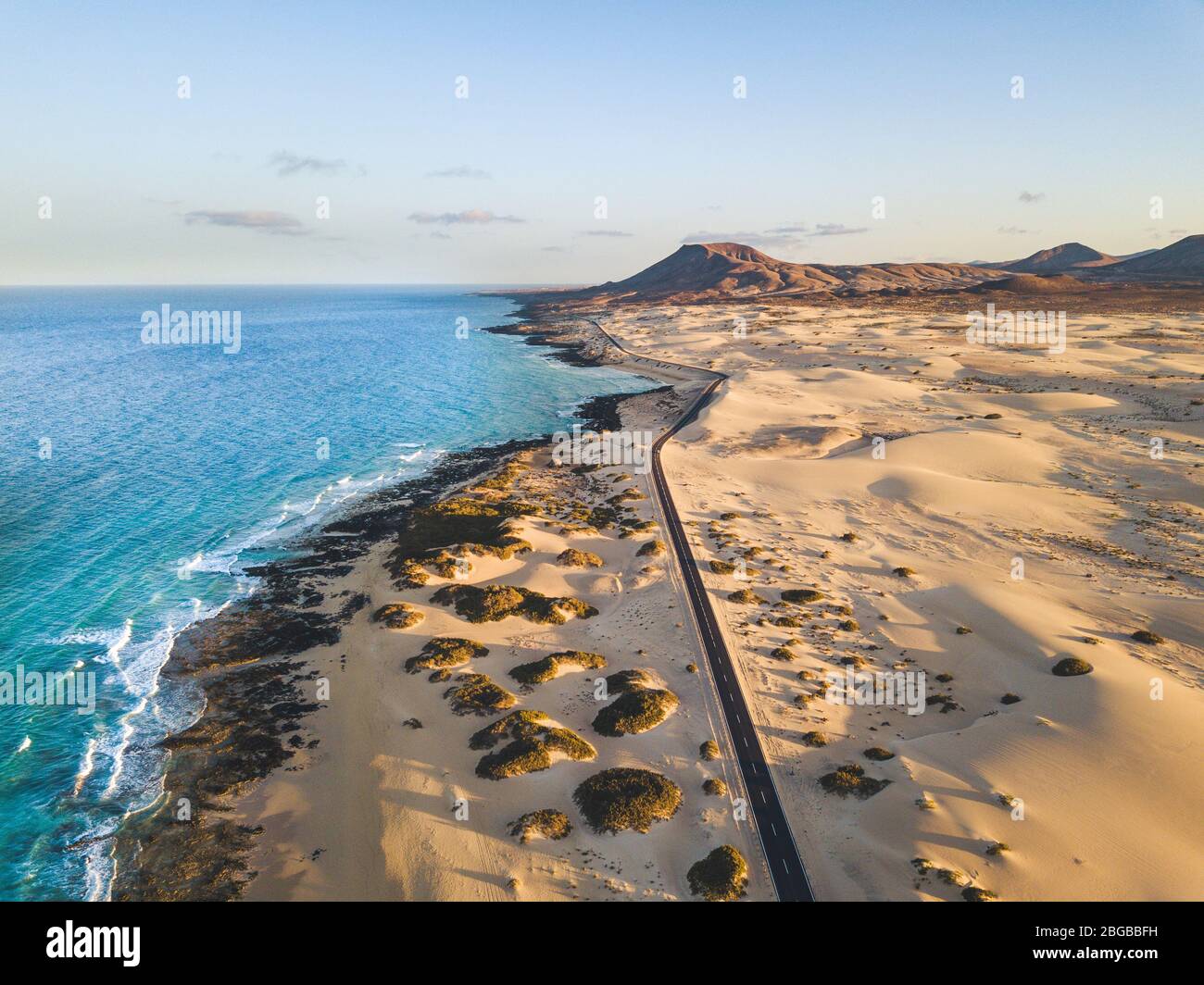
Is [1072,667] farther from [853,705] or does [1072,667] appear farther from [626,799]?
[626,799]

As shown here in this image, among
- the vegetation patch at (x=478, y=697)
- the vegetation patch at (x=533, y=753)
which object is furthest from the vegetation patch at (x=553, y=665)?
the vegetation patch at (x=533, y=753)

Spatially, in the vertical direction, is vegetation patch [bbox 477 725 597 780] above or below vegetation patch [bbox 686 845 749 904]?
above

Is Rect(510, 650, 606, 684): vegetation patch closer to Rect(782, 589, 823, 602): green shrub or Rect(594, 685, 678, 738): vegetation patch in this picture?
Rect(594, 685, 678, 738): vegetation patch

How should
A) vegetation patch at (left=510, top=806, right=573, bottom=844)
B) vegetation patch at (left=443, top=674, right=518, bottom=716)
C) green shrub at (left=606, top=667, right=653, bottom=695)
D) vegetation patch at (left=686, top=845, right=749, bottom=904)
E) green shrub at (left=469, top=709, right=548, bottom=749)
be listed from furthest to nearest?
green shrub at (left=606, top=667, right=653, bottom=695), vegetation patch at (left=443, top=674, right=518, bottom=716), green shrub at (left=469, top=709, right=548, bottom=749), vegetation patch at (left=510, top=806, right=573, bottom=844), vegetation patch at (left=686, top=845, right=749, bottom=904)

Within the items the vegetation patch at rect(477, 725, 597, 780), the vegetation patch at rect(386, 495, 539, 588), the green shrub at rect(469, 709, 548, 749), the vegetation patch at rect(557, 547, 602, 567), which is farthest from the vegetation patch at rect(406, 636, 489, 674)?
the vegetation patch at rect(557, 547, 602, 567)

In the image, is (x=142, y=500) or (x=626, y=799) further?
(x=142, y=500)

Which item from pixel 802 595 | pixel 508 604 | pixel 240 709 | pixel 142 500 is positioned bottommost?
pixel 240 709

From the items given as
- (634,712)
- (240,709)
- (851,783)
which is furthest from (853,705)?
(240,709)
